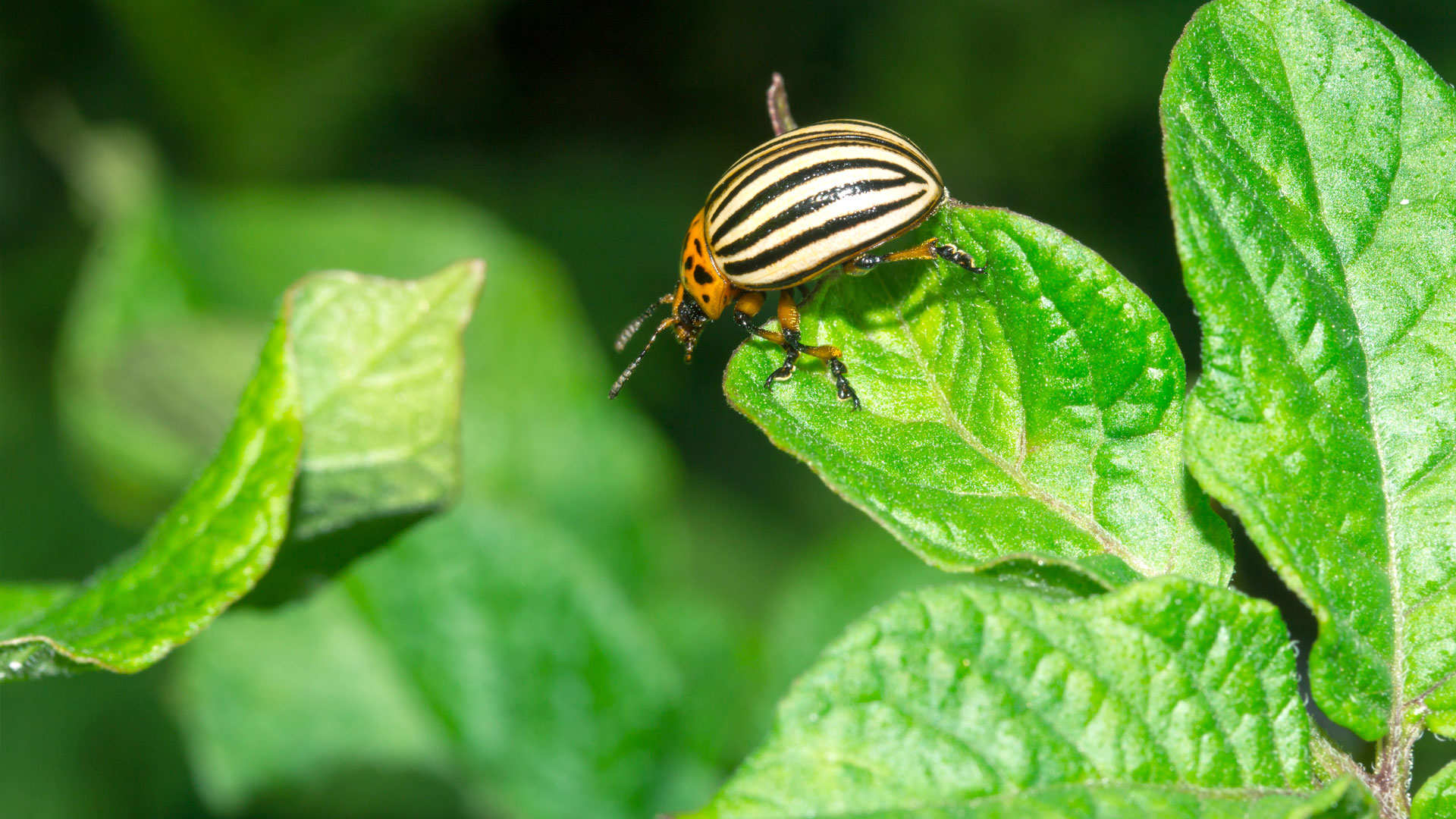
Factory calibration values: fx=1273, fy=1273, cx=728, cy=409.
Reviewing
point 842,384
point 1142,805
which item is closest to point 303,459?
point 842,384

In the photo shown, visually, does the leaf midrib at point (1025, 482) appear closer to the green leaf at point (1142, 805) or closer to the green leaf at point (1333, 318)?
the green leaf at point (1333, 318)

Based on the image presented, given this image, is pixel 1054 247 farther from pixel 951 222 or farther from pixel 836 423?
pixel 836 423

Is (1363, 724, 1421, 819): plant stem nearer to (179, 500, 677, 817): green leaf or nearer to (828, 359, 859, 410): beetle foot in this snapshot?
(828, 359, 859, 410): beetle foot

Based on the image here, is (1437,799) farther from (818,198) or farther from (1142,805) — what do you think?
(818,198)

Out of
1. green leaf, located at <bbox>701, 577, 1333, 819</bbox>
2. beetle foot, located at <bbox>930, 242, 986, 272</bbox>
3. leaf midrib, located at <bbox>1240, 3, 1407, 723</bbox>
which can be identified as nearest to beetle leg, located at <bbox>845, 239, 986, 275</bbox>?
beetle foot, located at <bbox>930, 242, 986, 272</bbox>

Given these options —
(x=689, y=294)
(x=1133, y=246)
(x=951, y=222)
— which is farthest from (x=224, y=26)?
(x=951, y=222)

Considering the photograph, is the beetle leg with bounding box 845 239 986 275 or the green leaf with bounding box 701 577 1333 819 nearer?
the green leaf with bounding box 701 577 1333 819
